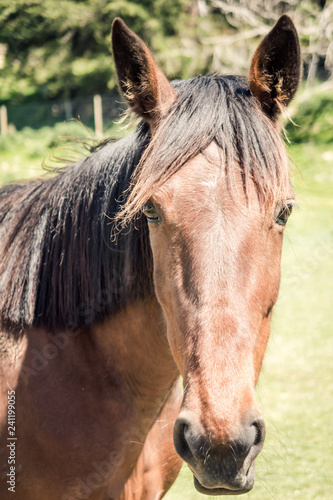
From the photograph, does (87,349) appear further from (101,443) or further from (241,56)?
(241,56)

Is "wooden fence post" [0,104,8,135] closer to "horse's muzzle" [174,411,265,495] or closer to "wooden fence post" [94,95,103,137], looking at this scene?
"wooden fence post" [94,95,103,137]

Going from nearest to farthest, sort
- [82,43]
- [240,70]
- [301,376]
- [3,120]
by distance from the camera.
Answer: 1. [301,376]
2. [240,70]
3. [3,120]
4. [82,43]

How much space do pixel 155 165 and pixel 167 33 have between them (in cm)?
2422

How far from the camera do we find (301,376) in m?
Answer: 6.39

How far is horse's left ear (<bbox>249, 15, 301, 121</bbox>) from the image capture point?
6.63 feet

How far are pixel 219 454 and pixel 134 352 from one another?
2.93ft

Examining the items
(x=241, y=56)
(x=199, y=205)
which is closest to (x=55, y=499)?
(x=199, y=205)

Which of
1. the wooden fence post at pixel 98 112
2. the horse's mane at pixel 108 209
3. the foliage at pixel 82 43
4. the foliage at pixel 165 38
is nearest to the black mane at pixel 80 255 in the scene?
the horse's mane at pixel 108 209

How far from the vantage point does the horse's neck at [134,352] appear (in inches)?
88.9

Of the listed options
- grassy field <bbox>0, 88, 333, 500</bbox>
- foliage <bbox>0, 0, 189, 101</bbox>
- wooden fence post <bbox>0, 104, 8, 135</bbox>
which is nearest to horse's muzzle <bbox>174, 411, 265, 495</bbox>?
grassy field <bbox>0, 88, 333, 500</bbox>

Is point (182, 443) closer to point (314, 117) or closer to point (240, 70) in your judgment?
point (240, 70)

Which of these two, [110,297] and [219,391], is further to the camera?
Answer: [110,297]

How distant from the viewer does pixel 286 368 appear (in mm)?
6645

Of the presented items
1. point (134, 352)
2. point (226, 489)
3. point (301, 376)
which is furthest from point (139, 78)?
point (301, 376)
